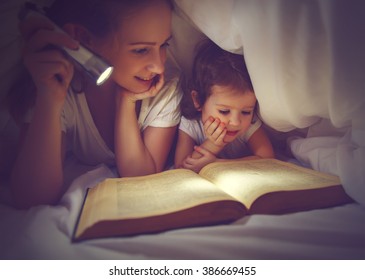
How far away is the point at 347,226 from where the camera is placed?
21.7 inches

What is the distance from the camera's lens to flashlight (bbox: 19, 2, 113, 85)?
0.56m

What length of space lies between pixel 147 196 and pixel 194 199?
0.09 meters

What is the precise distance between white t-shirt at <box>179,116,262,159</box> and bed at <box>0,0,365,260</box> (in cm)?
10

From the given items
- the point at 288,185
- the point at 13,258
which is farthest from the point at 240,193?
the point at 13,258

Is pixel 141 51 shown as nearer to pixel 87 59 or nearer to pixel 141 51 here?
pixel 141 51

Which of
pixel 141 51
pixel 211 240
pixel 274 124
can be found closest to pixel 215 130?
pixel 274 124

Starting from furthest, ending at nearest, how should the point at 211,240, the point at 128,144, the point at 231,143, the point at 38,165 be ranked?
the point at 231,143 → the point at 128,144 → the point at 38,165 → the point at 211,240

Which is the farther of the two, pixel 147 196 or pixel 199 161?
pixel 199 161

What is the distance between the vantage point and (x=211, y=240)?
516 mm

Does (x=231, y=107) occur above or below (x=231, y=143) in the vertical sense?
above

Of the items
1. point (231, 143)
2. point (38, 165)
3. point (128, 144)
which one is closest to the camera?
point (38, 165)

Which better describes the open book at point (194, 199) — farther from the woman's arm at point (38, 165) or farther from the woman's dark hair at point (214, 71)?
the woman's dark hair at point (214, 71)
